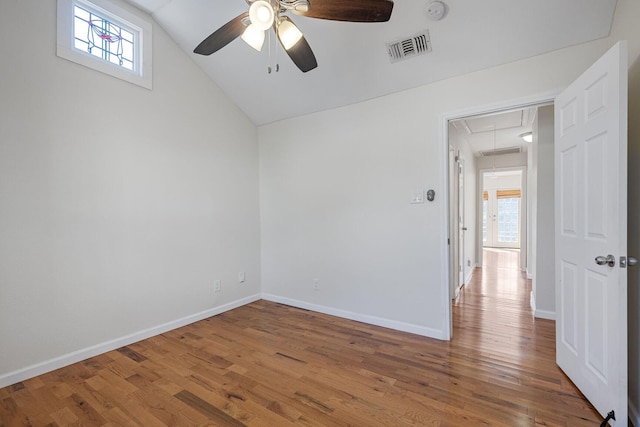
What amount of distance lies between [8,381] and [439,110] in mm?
4042

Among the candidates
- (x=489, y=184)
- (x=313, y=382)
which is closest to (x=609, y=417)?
(x=313, y=382)

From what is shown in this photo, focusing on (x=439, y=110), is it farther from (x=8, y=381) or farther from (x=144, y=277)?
(x=8, y=381)

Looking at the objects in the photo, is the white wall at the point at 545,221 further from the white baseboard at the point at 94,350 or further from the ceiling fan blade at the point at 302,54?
the white baseboard at the point at 94,350

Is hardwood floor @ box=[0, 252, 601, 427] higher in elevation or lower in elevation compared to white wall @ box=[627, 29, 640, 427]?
lower

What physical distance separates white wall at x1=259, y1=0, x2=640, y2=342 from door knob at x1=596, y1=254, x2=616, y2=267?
1148mm

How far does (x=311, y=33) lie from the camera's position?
267cm

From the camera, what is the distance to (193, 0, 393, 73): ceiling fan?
1572 millimetres

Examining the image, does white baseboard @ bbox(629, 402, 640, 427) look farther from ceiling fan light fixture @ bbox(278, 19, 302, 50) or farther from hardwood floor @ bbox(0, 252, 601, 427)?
ceiling fan light fixture @ bbox(278, 19, 302, 50)

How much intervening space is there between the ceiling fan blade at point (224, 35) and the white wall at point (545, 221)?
3.50 metres

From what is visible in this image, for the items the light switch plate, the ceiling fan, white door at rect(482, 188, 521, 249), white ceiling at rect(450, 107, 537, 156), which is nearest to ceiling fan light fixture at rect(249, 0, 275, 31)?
the ceiling fan

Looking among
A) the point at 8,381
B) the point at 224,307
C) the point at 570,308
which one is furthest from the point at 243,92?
the point at 570,308

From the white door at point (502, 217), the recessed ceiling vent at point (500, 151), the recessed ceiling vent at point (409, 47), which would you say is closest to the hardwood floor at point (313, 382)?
the recessed ceiling vent at point (409, 47)

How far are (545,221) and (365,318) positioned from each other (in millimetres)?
2433

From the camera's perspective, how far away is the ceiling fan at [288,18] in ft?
5.16
